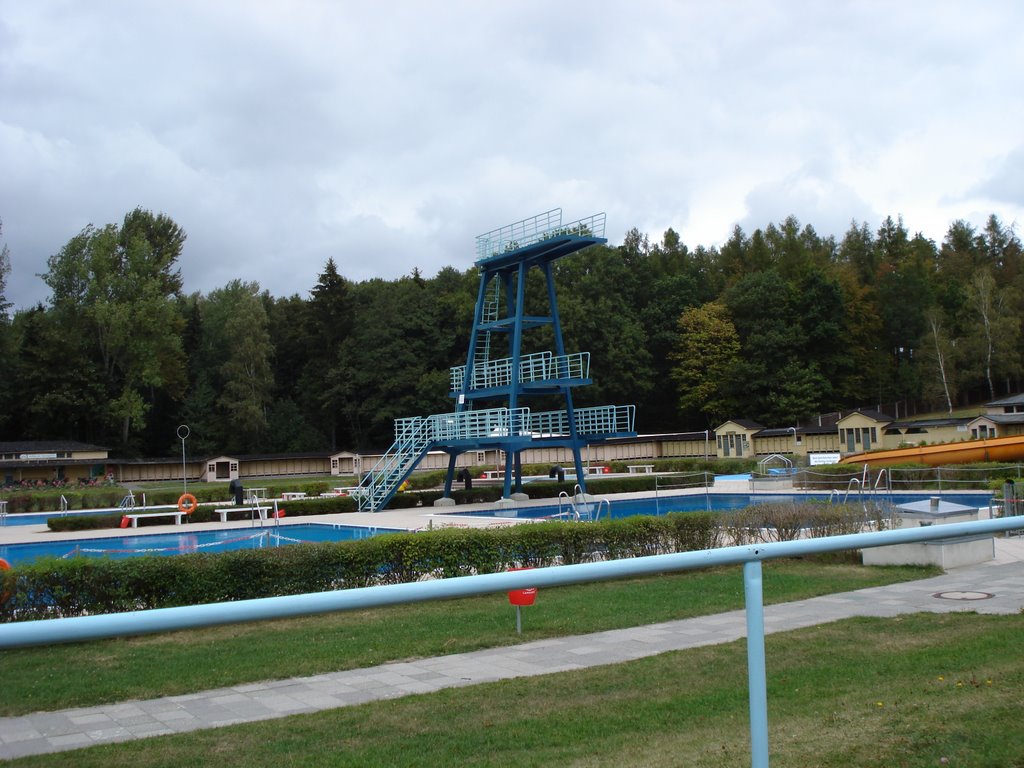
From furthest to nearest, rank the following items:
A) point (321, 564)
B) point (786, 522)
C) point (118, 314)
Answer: point (118, 314), point (786, 522), point (321, 564)

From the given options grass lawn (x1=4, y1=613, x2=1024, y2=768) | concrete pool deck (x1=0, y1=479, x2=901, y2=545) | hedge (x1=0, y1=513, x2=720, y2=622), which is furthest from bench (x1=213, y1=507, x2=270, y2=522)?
grass lawn (x1=4, y1=613, x2=1024, y2=768)

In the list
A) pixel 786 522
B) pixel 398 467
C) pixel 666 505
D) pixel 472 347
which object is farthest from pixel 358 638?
pixel 472 347

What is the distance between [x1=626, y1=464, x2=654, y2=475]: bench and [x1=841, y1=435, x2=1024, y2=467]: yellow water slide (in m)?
17.2

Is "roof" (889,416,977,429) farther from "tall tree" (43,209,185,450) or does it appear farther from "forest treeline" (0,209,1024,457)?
"tall tree" (43,209,185,450)

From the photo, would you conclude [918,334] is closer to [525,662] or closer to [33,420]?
[33,420]

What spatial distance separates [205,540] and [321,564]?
1600 centimetres

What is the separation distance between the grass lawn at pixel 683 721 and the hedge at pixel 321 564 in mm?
8932

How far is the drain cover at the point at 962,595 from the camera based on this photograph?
4.55 metres

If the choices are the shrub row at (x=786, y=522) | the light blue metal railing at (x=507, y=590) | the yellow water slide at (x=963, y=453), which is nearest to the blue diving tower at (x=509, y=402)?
the yellow water slide at (x=963, y=453)

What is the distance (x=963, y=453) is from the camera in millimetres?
37438

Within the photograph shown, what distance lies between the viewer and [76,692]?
3.54 m

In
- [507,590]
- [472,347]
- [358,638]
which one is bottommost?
[358,638]

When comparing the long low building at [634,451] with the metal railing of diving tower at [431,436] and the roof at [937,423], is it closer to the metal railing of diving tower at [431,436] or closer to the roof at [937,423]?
the roof at [937,423]

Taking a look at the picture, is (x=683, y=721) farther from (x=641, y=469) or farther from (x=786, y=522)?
(x=641, y=469)
